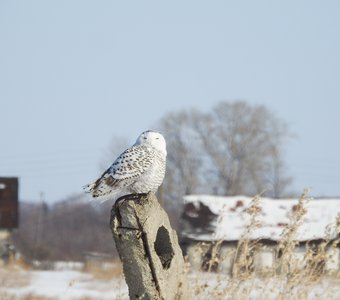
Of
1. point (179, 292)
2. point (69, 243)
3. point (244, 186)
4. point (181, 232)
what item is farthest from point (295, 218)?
point (69, 243)

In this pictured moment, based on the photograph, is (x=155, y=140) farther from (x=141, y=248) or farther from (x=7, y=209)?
(x=7, y=209)

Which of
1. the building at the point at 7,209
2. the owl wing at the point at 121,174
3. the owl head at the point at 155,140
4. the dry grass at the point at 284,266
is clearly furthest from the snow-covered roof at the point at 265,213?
the owl wing at the point at 121,174

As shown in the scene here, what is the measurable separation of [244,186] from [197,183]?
390cm

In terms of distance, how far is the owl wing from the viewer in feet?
16.8

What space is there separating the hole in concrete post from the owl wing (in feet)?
1.16

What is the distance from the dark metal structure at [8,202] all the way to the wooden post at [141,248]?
35.7 metres

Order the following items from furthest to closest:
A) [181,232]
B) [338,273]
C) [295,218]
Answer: [181,232] < [338,273] < [295,218]

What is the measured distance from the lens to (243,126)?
6091 cm

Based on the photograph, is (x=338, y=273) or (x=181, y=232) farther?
(x=181, y=232)

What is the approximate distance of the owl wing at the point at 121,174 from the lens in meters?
5.12

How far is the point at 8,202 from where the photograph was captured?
40750 millimetres

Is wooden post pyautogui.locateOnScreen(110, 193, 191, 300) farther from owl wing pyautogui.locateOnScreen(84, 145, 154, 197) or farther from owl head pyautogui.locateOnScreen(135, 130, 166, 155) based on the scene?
owl head pyautogui.locateOnScreen(135, 130, 166, 155)

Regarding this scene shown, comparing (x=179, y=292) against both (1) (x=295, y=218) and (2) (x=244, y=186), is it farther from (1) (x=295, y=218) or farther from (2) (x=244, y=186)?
(2) (x=244, y=186)

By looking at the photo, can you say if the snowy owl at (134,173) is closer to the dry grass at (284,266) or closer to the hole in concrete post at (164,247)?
the hole in concrete post at (164,247)
